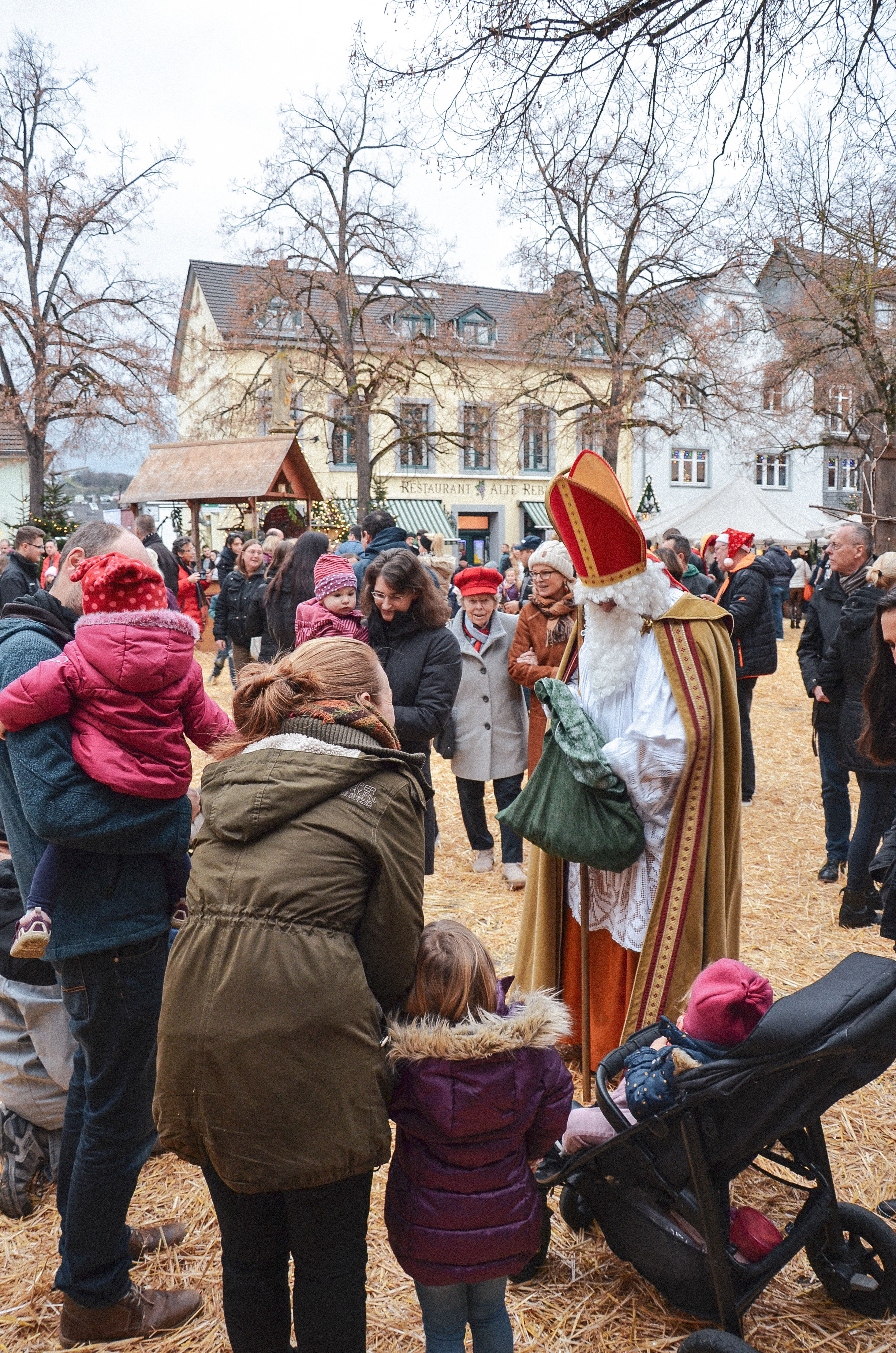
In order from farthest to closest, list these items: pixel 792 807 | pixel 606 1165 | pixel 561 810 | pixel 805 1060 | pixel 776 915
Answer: pixel 792 807, pixel 776 915, pixel 561 810, pixel 606 1165, pixel 805 1060

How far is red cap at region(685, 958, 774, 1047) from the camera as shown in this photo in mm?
2324

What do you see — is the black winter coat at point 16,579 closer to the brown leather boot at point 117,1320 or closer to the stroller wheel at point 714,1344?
the brown leather boot at point 117,1320

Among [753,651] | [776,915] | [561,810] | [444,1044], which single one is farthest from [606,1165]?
[753,651]

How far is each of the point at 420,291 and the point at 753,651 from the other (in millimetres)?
21542

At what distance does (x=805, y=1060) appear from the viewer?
6.86 ft

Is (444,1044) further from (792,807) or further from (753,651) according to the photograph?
(792,807)

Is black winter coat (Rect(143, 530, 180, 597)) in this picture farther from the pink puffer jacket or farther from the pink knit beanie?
the pink puffer jacket

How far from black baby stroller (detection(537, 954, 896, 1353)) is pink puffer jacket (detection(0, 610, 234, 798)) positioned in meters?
1.39

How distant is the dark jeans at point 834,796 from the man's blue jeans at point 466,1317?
424 cm

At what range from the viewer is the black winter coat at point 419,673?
491 centimetres

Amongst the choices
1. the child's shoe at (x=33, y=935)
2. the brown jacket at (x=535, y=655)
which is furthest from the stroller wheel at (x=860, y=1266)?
the brown jacket at (x=535, y=655)

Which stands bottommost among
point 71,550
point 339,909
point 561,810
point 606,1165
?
point 606,1165

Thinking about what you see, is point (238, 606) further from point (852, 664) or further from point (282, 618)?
point (852, 664)

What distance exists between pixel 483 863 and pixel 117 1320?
3940 millimetres
